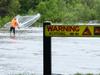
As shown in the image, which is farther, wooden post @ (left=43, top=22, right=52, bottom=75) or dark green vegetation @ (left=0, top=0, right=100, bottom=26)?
dark green vegetation @ (left=0, top=0, right=100, bottom=26)

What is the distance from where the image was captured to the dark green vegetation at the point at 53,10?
293 ft

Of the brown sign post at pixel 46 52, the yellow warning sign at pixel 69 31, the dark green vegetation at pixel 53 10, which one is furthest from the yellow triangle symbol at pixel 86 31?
the dark green vegetation at pixel 53 10

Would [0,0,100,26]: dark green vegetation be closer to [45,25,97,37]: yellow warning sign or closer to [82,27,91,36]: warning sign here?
[45,25,97,37]: yellow warning sign

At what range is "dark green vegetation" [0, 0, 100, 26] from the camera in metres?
89.3

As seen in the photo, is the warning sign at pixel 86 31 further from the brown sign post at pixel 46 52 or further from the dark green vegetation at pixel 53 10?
the dark green vegetation at pixel 53 10

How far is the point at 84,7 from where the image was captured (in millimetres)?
115125

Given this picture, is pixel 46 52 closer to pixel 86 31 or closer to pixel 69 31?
pixel 69 31

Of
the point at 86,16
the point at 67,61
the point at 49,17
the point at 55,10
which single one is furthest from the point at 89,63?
the point at 86,16

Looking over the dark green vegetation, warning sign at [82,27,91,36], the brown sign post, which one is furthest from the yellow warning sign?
the dark green vegetation

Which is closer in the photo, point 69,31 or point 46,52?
point 69,31

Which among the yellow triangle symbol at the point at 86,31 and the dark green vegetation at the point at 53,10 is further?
the dark green vegetation at the point at 53,10

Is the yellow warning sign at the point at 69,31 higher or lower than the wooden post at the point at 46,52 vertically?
higher

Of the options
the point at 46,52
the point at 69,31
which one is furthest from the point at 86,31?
the point at 46,52

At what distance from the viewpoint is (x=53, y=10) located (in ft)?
308
